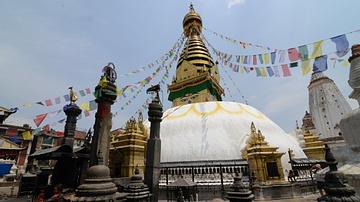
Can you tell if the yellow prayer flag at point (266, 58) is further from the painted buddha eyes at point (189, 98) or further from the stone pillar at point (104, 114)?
the painted buddha eyes at point (189, 98)

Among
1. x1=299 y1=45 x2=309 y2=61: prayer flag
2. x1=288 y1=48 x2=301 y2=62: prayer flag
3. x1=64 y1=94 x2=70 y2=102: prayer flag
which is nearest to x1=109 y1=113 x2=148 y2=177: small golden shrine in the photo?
x1=64 y1=94 x2=70 y2=102: prayer flag

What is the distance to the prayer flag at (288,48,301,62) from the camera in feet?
30.9

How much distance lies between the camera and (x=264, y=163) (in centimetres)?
1103

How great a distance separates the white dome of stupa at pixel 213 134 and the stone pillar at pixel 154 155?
19.3 ft

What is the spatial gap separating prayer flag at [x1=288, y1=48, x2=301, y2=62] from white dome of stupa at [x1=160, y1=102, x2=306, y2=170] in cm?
615

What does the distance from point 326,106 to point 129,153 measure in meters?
44.2

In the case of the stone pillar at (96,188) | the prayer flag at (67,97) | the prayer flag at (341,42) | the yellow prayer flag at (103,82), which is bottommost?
the stone pillar at (96,188)

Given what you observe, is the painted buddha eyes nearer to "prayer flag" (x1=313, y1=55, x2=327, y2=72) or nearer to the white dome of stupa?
the white dome of stupa

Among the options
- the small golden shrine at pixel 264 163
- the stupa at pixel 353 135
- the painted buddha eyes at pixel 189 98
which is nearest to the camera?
the stupa at pixel 353 135

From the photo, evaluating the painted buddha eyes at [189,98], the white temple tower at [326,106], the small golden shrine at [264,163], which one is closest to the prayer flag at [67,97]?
the small golden shrine at [264,163]

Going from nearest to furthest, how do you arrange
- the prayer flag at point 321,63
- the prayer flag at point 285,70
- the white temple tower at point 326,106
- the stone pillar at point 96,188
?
the stone pillar at point 96,188 < the prayer flag at point 321,63 < the prayer flag at point 285,70 < the white temple tower at point 326,106

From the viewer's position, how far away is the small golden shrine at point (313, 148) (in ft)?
50.2

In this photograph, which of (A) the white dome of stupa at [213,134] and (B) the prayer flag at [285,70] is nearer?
(B) the prayer flag at [285,70]

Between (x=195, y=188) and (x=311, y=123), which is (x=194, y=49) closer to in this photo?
(x=195, y=188)
